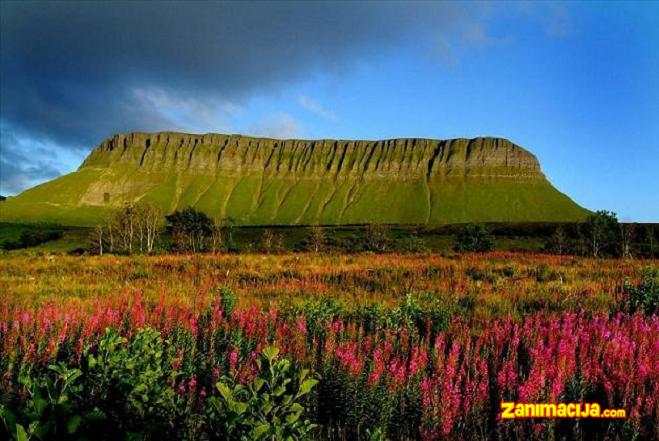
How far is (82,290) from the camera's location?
36.3 ft

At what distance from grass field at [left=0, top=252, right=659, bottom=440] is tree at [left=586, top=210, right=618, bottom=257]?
66471 millimetres

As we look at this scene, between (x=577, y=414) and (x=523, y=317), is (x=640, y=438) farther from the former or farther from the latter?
(x=523, y=317)

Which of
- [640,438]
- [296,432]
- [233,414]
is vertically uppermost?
[233,414]

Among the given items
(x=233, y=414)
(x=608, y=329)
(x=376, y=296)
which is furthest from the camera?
(x=376, y=296)

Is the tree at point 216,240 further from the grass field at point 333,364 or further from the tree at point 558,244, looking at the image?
the tree at point 558,244

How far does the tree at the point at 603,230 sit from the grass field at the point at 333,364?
66471 mm

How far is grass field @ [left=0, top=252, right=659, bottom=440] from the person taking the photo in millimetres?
3592

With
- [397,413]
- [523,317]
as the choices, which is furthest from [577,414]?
[523,317]

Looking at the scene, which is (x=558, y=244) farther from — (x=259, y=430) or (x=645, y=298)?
(x=259, y=430)

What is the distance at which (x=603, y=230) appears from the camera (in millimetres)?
71250

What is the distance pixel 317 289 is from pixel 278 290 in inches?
35.2

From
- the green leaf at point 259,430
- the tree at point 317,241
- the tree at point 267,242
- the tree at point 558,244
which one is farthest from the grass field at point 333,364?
the tree at point 558,244

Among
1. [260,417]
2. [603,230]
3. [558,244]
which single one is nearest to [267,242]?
[558,244]

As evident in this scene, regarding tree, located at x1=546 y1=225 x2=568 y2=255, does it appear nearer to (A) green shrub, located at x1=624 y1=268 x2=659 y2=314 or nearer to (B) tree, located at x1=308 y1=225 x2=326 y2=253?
(B) tree, located at x1=308 y1=225 x2=326 y2=253
